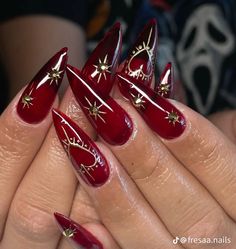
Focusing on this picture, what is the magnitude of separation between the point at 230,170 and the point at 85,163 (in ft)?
0.59

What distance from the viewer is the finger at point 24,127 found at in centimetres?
62

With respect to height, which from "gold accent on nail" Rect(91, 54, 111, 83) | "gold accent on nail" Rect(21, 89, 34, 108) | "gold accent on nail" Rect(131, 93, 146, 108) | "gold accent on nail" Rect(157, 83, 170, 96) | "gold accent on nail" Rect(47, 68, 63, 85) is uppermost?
"gold accent on nail" Rect(91, 54, 111, 83)

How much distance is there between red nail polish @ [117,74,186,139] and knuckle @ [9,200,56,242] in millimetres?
181

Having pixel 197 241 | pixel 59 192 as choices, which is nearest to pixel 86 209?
pixel 59 192

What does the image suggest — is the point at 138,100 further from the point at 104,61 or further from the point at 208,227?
the point at 208,227

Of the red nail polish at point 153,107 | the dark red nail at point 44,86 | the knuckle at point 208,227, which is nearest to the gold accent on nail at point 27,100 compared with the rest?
the dark red nail at point 44,86

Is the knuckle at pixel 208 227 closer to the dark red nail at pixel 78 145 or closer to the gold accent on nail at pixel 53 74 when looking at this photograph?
the dark red nail at pixel 78 145

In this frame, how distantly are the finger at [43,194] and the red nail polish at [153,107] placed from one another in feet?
0.36

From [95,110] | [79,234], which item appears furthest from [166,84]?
[79,234]

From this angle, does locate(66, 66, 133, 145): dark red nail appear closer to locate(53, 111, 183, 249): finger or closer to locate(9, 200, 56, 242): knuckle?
locate(53, 111, 183, 249): finger

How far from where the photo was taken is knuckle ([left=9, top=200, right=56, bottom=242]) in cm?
67

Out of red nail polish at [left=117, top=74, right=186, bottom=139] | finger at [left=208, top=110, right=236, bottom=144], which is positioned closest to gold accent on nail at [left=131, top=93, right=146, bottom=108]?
red nail polish at [left=117, top=74, right=186, bottom=139]

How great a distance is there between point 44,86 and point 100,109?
7cm

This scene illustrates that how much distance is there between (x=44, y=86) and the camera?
617 mm
